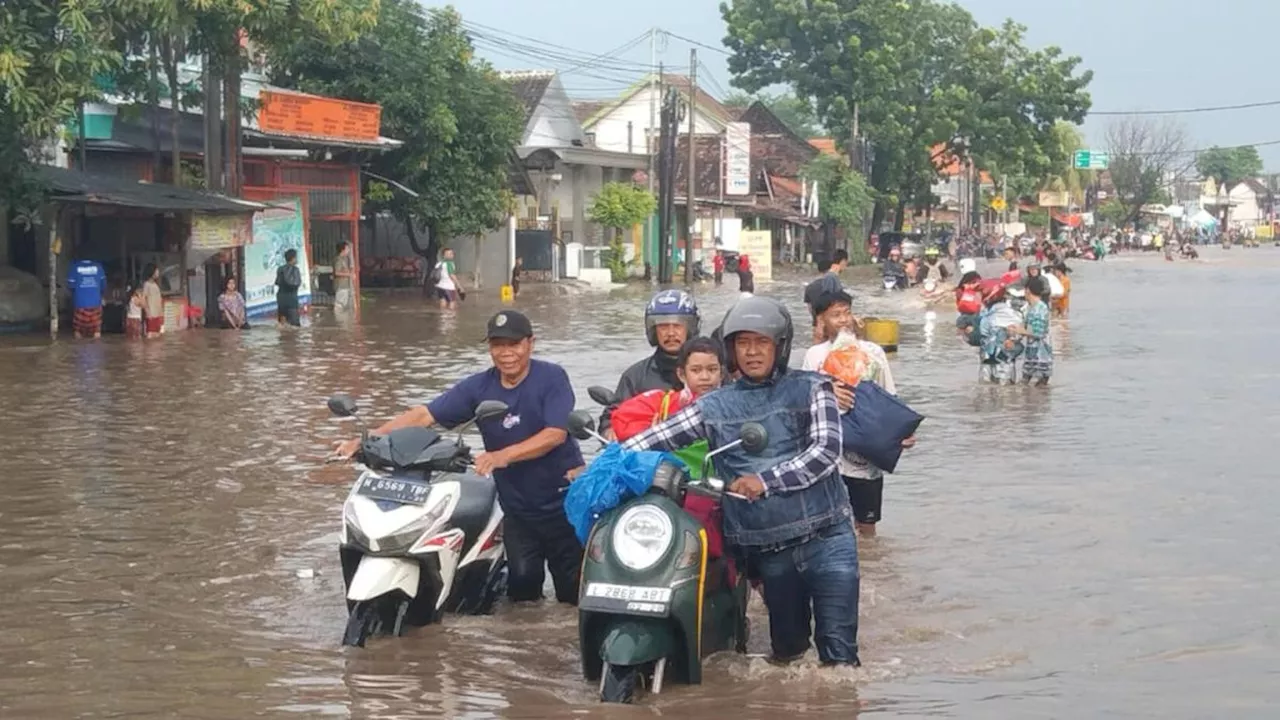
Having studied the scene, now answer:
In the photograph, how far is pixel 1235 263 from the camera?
236 feet

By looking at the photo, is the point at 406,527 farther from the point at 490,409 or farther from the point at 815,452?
the point at 815,452

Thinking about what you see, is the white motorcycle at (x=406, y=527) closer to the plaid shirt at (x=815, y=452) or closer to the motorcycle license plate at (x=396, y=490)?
the motorcycle license plate at (x=396, y=490)

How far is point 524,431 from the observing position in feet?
23.5

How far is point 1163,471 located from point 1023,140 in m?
57.6

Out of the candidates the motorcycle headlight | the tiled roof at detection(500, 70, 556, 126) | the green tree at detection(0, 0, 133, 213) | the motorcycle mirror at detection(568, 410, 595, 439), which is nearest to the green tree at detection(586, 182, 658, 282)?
the tiled roof at detection(500, 70, 556, 126)

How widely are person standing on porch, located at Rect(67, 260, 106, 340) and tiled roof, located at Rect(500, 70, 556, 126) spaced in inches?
1168

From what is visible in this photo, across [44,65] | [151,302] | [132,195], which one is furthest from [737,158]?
[44,65]

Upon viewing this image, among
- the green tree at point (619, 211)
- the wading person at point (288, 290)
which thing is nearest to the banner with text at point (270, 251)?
the wading person at point (288, 290)

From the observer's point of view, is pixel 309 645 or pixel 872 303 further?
pixel 872 303

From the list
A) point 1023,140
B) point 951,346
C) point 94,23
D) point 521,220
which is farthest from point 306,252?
point 1023,140

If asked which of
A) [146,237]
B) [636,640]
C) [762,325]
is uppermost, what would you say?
[146,237]

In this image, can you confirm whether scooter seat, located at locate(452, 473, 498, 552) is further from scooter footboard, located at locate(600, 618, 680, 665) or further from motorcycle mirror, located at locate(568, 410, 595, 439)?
scooter footboard, located at locate(600, 618, 680, 665)

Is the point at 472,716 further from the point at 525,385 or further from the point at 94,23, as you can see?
the point at 94,23

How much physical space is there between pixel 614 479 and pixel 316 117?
25.9 m
